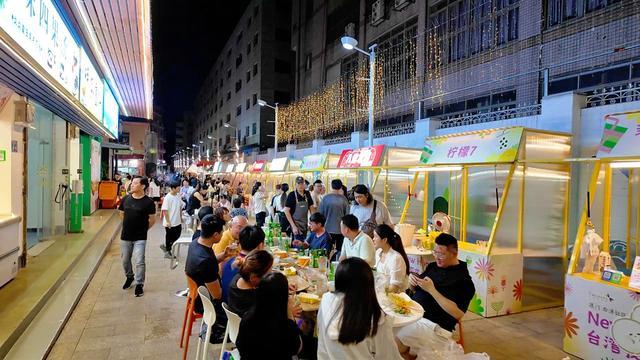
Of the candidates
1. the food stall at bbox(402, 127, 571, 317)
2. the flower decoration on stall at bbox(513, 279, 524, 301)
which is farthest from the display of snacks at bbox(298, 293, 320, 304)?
the flower decoration on stall at bbox(513, 279, 524, 301)

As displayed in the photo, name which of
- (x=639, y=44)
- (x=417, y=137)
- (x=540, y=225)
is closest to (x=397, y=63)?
(x=417, y=137)

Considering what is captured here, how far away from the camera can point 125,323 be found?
4.68 meters

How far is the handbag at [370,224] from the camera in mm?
5293

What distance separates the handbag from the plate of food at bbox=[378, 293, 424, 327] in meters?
1.71

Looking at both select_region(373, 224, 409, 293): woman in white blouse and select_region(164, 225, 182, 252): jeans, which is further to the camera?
select_region(164, 225, 182, 252): jeans

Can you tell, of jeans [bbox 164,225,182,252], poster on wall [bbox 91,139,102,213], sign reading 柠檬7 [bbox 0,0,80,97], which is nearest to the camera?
sign reading 柠檬7 [bbox 0,0,80,97]

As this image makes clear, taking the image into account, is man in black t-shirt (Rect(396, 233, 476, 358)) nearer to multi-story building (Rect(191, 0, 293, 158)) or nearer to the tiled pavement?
the tiled pavement

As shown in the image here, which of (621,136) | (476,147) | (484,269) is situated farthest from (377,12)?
(484,269)

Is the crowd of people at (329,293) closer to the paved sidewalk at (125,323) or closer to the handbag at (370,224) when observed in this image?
the handbag at (370,224)

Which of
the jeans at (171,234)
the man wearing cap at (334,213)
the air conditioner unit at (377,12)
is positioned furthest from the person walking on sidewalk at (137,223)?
the air conditioner unit at (377,12)

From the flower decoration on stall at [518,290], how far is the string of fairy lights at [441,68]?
4.88m

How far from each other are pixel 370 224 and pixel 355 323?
10.9 feet

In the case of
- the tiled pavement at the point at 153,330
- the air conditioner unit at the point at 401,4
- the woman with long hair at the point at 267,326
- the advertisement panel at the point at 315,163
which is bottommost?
the tiled pavement at the point at 153,330

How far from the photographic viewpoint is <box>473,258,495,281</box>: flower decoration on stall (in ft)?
17.4
